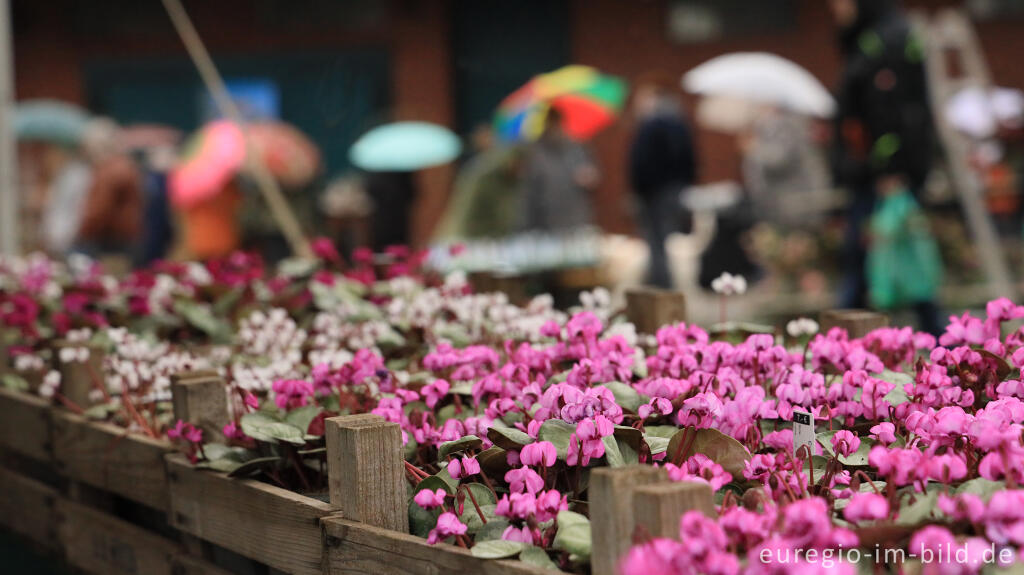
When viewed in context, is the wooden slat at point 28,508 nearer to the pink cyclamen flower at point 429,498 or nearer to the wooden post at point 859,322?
the pink cyclamen flower at point 429,498

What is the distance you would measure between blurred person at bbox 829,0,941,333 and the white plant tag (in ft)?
15.2

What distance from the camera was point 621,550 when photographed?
1576mm

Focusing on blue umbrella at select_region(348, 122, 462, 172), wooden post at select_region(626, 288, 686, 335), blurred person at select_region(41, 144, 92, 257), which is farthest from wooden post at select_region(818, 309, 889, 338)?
blue umbrella at select_region(348, 122, 462, 172)

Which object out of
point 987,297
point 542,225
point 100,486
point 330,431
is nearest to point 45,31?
point 542,225

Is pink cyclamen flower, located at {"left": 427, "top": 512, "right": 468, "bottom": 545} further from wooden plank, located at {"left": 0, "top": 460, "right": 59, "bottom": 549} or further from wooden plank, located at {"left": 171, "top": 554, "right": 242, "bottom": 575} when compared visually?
wooden plank, located at {"left": 0, "top": 460, "right": 59, "bottom": 549}

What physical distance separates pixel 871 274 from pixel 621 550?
17.1 feet

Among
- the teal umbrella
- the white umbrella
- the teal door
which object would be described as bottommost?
the white umbrella

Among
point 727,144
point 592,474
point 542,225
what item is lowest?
point 592,474

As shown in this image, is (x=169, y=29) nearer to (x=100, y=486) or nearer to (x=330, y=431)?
(x=100, y=486)

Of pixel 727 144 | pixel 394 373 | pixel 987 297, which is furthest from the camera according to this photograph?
pixel 727 144

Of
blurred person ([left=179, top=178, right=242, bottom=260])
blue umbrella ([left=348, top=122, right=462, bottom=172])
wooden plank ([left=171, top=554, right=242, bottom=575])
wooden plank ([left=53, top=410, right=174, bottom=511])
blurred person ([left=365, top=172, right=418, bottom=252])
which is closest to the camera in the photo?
wooden plank ([left=171, top=554, right=242, bottom=575])

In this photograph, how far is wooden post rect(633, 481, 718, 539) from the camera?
1.52 metres

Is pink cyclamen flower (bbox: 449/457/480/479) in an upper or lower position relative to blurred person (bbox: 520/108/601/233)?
lower

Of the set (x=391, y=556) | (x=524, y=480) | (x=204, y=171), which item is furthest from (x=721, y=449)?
(x=204, y=171)
